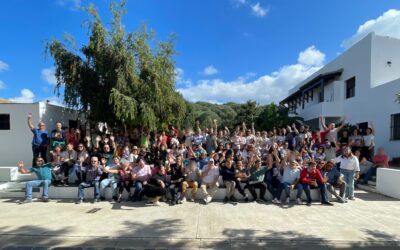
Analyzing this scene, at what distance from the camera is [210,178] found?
27.9 ft

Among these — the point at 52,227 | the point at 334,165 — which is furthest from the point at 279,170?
the point at 52,227

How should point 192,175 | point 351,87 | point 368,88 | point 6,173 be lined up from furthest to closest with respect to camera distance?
point 351,87 → point 368,88 → point 6,173 → point 192,175

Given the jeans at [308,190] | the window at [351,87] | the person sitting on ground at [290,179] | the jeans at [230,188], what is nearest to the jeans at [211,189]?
the jeans at [230,188]

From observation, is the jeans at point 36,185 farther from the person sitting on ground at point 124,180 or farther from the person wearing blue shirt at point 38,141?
the person sitting on ground at point 124,180

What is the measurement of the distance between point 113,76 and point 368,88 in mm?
13221

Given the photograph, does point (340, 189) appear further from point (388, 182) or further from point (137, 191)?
point (137, 191)

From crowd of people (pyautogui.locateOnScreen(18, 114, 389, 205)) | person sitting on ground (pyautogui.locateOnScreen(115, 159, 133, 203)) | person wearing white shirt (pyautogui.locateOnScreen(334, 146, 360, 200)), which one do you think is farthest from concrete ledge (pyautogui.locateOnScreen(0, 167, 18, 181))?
person wearing white shirt (pyautogui.locateOnScreen(334, 146, 360, 200))

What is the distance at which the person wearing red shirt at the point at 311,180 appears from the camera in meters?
8.04

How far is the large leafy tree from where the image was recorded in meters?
11.2

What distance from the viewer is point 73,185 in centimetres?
884

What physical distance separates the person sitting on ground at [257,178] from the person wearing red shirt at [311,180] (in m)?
1.05

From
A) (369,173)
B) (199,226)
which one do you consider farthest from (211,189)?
(369,173)

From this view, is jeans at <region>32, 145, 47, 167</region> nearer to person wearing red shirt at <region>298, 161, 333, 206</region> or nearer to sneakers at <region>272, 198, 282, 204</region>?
sneakers at <region>272, 198, 282, 204</region>

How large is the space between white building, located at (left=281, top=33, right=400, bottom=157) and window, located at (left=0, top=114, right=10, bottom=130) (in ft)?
53.0
